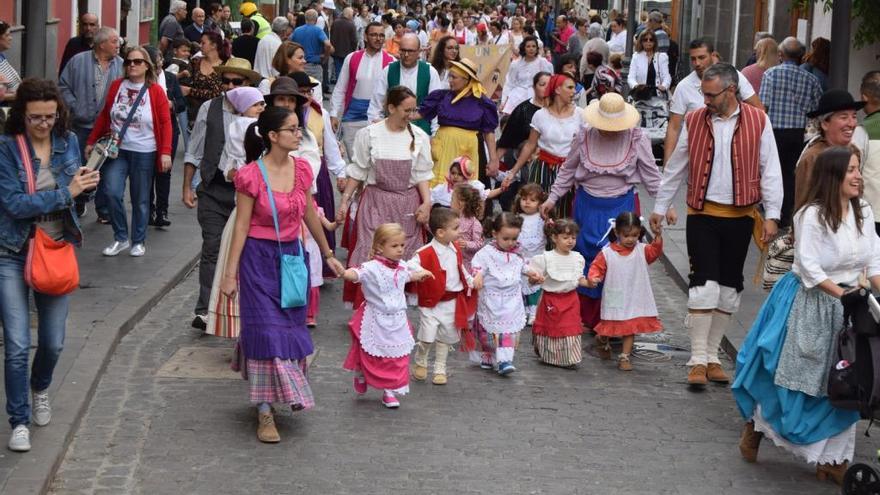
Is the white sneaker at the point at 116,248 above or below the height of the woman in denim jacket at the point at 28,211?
below

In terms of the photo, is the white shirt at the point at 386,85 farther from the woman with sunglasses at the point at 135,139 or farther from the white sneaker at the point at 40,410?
the white sneaker at the point at 40,410

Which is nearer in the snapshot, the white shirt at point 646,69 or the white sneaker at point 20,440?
the white sneaker at point 20,440

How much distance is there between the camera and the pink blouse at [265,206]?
830 cm

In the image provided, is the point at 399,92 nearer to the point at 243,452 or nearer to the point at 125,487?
the point at 243,452

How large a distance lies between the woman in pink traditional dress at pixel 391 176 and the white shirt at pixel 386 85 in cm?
262

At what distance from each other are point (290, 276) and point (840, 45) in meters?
5.12

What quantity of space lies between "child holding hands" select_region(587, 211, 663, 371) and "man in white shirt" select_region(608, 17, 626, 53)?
2034cm

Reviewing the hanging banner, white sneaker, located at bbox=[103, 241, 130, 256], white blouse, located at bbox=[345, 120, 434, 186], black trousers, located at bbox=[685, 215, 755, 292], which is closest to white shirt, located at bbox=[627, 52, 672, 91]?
the hanging banner

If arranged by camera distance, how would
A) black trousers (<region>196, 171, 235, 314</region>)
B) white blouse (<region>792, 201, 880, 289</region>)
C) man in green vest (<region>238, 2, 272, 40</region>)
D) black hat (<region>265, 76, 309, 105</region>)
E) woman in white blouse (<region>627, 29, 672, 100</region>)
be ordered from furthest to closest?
man in green vest (<region>238, 2, 272, 40</region>) < woman in white blouse (<region>627, 29, 672, 100</region>) < black trousers (<region>196, 171, 235, 314</region>) < black hat (<region>265, 76, 309, 105</region>) < white blouse (<region>792, 201, 880, 289</region>)

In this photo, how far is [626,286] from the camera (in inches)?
416

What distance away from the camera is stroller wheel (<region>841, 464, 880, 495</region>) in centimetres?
717

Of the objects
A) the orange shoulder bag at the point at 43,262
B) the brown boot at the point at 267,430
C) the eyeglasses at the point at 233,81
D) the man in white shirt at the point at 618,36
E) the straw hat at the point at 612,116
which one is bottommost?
the brown boot at the point at 267,430

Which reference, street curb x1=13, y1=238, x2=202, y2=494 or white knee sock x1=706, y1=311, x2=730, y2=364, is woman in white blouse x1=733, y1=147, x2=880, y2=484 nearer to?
white knee sock x1=706, y1=311, x2=730, y2=364

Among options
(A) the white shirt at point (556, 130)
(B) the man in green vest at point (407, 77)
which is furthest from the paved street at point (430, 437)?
(B) the man in green vest at point (407, 77)
